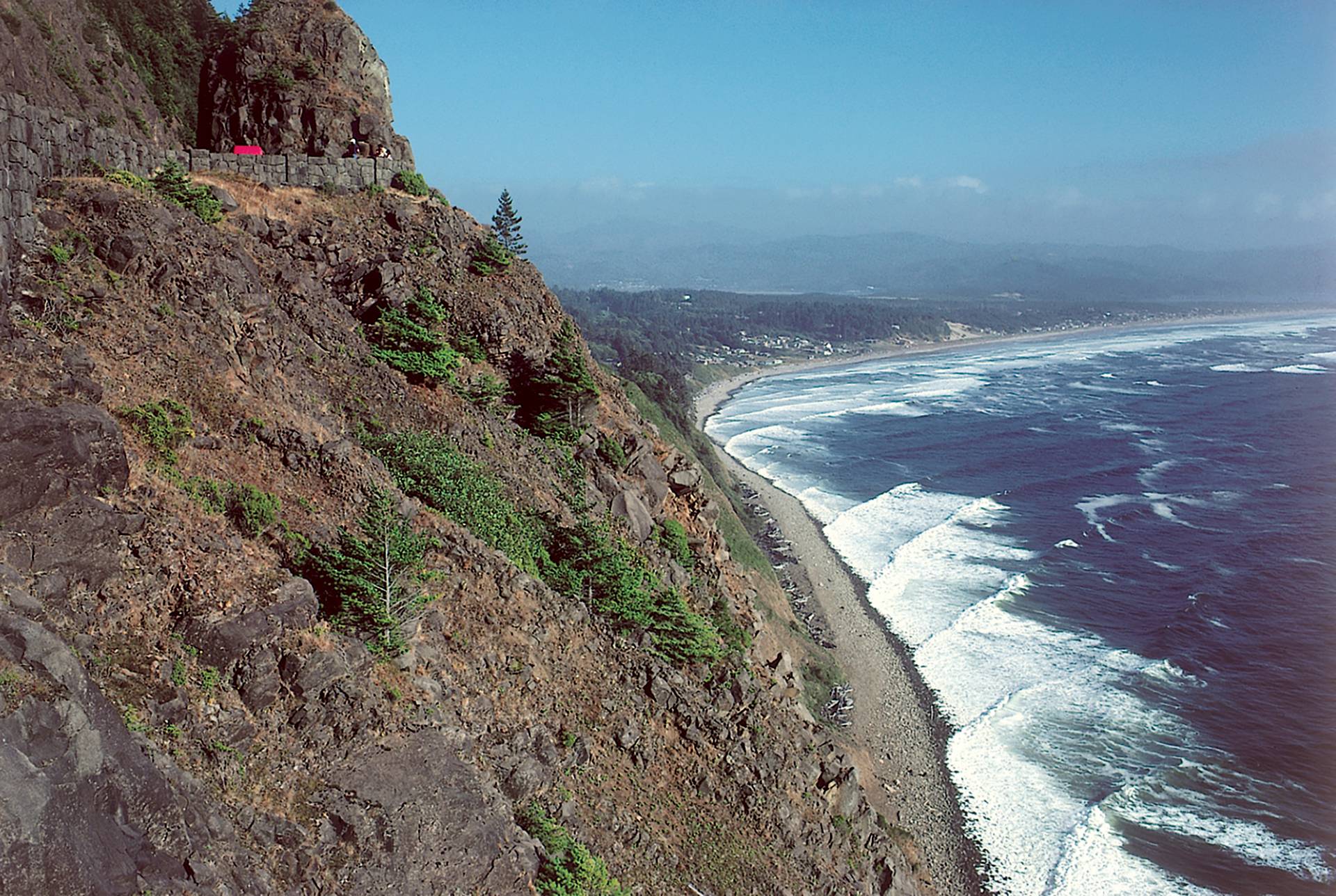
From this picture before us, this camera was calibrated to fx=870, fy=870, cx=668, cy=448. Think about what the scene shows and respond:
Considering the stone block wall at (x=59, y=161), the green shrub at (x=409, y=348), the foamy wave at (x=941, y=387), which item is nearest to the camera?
the stone block wall at (x=59, y=161)

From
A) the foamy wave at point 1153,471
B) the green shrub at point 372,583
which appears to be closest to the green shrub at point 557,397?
the green shrub at point 372,583

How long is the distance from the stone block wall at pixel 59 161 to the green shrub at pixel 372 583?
31.2 feet

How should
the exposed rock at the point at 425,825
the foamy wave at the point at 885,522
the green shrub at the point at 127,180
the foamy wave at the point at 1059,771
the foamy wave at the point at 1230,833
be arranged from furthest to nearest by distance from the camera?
the foamy wave at the point at 885,522
the foamy wave at the point at 1059,771
the foamy wave at the point at 1230,833
the green shrub at the point at 127,180
the exposed rock at the point at 425,825

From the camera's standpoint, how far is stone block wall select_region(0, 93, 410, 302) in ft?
71.8

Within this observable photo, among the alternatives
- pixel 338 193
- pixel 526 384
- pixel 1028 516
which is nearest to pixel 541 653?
pixel 526 384

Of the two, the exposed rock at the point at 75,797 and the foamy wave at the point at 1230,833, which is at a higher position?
the exposed rock at the point at 75,797

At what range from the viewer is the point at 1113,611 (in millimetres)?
55312

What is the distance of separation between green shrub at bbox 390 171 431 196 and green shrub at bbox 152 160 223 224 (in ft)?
32.1

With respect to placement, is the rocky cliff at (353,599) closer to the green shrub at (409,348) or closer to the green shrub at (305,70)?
the green shrub at (409,348)

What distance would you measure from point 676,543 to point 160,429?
1959 cm

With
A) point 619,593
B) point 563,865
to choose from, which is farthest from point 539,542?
point 563,865

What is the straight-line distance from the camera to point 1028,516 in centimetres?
7250

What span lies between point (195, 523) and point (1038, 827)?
35472 millimetres

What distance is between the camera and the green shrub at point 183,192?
28562 mm
